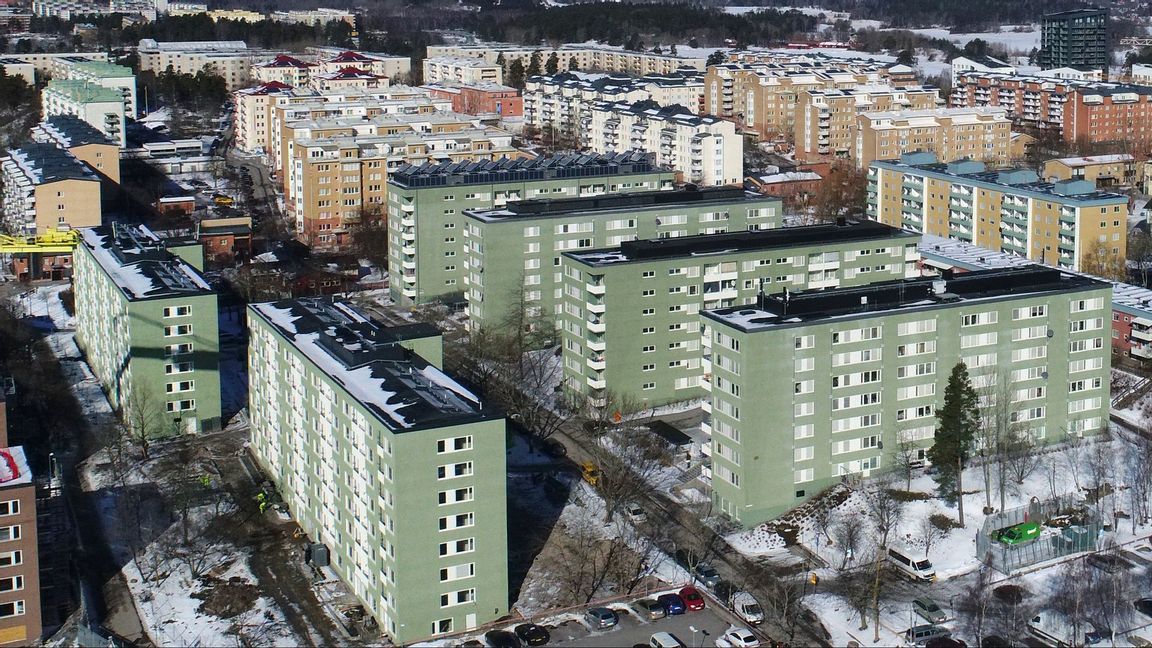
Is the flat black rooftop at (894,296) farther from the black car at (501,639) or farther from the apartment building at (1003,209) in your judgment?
the apartment building at (1003,209)

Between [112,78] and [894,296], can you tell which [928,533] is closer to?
[894,296]

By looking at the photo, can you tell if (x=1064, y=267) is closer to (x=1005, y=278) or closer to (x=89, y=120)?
(x=1005, y=278)

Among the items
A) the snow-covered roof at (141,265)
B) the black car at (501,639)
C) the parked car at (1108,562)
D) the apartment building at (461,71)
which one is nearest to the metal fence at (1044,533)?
the parked car at (1108,562)

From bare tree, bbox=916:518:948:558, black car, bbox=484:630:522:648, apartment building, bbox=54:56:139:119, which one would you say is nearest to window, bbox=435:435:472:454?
black car, bbox=484:630:522:648

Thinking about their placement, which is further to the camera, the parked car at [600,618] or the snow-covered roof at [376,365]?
the parked car at [600,618]

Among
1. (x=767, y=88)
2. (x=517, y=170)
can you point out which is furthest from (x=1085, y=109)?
(x=517, y=170)

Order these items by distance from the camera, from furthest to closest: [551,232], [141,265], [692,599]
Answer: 1. [551,232]
2. [141,265]
3. [692,599]
